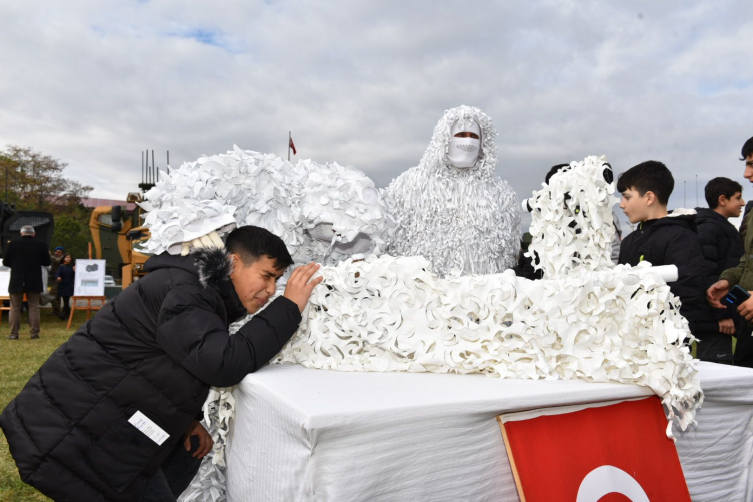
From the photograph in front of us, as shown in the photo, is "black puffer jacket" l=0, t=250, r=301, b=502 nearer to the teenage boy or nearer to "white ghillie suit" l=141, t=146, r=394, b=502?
"white ghillie suit" l=141, t=146, r=394, b=502

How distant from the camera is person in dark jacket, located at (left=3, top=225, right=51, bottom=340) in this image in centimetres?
682

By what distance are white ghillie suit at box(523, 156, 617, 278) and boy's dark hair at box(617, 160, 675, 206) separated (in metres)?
0.68

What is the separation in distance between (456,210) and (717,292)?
122cm

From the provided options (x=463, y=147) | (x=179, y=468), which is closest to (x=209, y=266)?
(x=179, y=468)

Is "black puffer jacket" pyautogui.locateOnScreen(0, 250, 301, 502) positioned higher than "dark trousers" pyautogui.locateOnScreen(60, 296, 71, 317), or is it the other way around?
"black puffer jacket" pyautogui.locateOnScreen(0, 250, 301, 502)

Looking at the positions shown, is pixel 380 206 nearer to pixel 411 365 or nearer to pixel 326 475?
pixel 411 365

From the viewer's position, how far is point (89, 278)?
8492mm

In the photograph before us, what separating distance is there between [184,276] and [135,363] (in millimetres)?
248

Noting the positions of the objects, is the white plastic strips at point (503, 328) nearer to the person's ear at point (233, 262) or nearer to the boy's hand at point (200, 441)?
the person's ear at point (233, 262)

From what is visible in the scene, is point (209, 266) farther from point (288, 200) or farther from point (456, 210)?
point (456, 210)

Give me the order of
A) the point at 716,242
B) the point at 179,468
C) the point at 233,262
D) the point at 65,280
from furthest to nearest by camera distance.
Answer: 1. the point at 65,280
2. the point at 716,242
3. the point at 179,468
4. the point at 233,262

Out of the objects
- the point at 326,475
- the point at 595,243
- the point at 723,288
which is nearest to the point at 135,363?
the point at 326,475

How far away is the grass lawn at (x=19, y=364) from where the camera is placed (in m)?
2.52

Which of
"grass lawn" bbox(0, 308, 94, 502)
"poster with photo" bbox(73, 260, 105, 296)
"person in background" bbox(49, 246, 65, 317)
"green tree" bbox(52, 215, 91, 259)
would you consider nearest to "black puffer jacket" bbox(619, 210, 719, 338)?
"grass lawn" bbox(0, 308, 94, 502)
